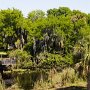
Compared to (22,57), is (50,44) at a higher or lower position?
higher

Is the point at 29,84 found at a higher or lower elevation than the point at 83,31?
lower

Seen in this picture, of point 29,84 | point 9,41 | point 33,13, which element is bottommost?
point 29,84

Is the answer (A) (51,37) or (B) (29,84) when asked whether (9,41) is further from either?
(B) (29,84)

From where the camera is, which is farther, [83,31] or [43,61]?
[83,31]

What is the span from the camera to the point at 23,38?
5562 centimetres

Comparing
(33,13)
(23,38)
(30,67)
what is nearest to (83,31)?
(30,67)

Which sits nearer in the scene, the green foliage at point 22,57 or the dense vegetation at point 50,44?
the green foliage at point 22,57

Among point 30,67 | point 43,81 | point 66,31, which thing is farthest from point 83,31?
point 43,81

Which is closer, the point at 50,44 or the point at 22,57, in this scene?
the point at 22,57

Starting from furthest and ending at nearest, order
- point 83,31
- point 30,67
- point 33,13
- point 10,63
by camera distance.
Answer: point 33,13
point 83,31
point 30,67
point 10,63

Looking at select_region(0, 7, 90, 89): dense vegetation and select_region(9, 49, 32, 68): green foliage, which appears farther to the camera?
select_region(0, 7, 90, 89): dense vegetation

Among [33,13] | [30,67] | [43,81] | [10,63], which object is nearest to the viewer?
[43,81]

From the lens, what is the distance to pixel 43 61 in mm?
43406

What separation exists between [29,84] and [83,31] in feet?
72.6
